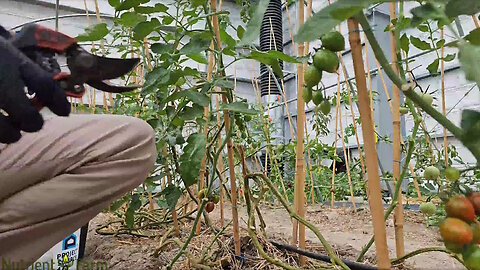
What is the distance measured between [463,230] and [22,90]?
0.42 metres

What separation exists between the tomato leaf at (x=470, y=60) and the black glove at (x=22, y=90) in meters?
0.36

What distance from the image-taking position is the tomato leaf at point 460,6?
286mm

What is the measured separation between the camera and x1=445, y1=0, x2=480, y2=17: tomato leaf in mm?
286

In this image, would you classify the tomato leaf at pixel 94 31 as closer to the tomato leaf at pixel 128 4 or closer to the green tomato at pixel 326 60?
the tomato leaf at pixel 128 4

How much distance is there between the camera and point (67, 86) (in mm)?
440

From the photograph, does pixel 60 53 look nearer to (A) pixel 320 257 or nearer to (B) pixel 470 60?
(B) pixel 470 60

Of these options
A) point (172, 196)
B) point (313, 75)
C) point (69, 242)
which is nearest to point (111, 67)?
point (313, 75)

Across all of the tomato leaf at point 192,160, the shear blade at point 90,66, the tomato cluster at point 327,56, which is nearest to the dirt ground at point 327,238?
the tomato leaf at point 192,160

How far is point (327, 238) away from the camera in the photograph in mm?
1394

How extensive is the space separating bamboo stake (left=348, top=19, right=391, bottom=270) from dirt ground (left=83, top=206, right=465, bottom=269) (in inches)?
17.3

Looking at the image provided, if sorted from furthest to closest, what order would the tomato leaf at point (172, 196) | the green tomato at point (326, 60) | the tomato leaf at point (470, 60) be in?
the tomato leaf at point (172, 196)
the green tomato at point (326, 60)
the tomato leaf at point (470, 60)

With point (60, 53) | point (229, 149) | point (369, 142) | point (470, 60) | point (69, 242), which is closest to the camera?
point (470, 60)

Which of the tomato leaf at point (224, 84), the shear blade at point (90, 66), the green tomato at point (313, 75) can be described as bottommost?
the green tomato at point (313, 75)

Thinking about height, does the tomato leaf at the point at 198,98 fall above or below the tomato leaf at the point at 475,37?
above
